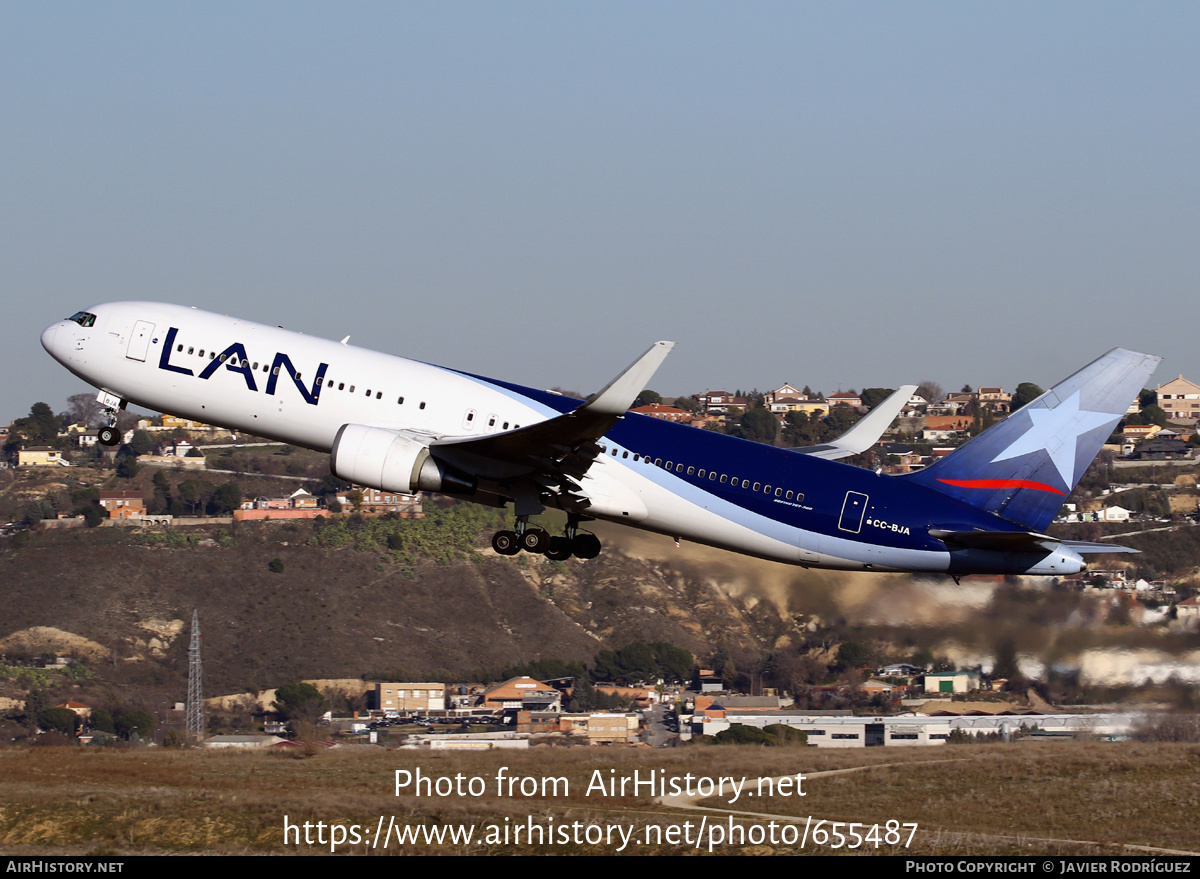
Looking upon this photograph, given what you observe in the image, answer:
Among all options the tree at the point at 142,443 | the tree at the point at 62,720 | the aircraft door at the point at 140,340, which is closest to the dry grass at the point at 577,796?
the aircraft door at the point at 140,340

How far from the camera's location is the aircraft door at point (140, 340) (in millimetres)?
37969

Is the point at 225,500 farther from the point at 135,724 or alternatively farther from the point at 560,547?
the point at 560,547

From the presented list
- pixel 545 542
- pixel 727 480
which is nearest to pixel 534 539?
pixel 545 542

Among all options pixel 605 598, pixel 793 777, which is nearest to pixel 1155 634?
pixel 793 777

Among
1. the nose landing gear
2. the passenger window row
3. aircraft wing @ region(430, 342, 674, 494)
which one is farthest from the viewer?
the nose landing gear

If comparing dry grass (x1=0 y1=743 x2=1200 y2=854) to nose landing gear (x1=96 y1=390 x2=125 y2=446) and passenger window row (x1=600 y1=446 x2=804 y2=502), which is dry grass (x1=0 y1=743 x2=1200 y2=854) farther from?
nose landing gear (x1=96 y1=390 x2=125 y2=446)

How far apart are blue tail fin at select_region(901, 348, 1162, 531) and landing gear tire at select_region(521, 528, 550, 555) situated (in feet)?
34.7

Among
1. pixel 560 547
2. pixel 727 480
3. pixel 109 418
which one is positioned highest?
pixel 109 418

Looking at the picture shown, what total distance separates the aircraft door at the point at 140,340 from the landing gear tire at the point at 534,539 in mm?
11491

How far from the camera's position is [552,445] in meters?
34.2

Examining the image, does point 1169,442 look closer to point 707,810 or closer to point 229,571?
point 229,571

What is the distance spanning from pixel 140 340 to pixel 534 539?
12.1 m

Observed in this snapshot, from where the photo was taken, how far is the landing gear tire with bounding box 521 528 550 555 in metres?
36.9

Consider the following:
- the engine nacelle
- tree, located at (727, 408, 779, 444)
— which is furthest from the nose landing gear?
tree, located at (727, 408, 779, 444)
